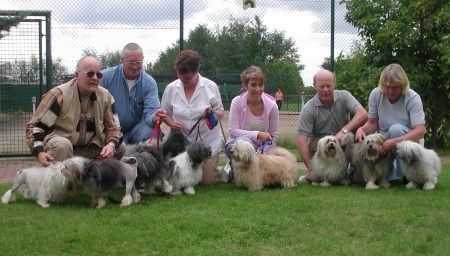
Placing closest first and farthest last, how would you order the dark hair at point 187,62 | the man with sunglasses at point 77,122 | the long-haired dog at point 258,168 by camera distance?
the man with sunglasses at point 77,122
the long-haired dog at point 258,168
the dark hair at point 187,62

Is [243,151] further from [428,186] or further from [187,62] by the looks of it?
[428,186]

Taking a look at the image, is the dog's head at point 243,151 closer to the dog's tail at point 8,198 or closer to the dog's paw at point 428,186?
the dog's paw at point 428,186

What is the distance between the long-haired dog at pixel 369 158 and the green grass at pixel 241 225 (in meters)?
0.31

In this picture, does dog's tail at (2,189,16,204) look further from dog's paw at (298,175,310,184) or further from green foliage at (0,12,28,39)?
green foliage at (0,12,28,39)

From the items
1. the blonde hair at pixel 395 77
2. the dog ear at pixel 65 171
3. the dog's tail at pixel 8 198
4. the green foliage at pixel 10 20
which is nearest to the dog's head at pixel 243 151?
the blonde hair at pixel 395 77

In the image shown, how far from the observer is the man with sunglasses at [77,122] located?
4.77 meters

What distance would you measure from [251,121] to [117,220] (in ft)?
7.46

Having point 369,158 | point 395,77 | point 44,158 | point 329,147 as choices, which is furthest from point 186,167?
point 395,77

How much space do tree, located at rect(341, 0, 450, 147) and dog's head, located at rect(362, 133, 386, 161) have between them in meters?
3.21

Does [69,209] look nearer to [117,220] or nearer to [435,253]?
[117,220]

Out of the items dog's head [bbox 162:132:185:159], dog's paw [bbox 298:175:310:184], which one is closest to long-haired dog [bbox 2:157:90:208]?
dog's head [bbox 162:132:185:159]

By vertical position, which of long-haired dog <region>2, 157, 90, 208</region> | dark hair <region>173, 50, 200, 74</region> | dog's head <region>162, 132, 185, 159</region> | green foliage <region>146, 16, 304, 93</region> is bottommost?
long-haired dog <region>2, 157, 90, 208</region>

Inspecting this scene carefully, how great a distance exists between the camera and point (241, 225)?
394 cm

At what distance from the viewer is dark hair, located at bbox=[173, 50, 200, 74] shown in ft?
18.4
